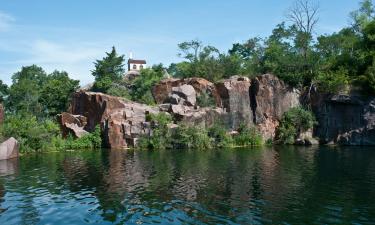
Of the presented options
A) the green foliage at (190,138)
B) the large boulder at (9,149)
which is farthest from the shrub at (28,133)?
the green foliage at (190,138)

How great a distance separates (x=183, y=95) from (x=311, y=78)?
793 inches

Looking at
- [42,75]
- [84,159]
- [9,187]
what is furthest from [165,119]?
[42,75]

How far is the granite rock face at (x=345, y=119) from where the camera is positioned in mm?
54938

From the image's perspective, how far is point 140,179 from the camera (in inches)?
1107

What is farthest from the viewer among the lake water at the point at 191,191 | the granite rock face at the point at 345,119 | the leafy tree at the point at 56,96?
the leafy tree at the point at 56,96

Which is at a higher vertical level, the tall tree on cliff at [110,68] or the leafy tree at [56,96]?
the tall tree on cliff at [110,68]

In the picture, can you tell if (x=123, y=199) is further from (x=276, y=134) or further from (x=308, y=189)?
(x=276, y=134)

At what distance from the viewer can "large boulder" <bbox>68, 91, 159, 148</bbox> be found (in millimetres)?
53344

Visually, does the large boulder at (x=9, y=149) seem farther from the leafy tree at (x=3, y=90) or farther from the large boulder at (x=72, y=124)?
the leafy tree at (x=3, y=90)

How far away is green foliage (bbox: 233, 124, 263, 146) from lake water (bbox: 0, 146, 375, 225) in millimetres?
17592

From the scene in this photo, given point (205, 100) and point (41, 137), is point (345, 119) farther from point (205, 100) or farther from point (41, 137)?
point (41, 137)

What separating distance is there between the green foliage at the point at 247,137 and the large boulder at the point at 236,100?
136cm

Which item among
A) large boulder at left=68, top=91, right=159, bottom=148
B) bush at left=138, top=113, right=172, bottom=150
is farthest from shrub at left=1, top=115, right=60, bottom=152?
bush at left=138, top=113, right=172, bottom=150

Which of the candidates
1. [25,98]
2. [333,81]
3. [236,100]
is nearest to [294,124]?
[333,81]
